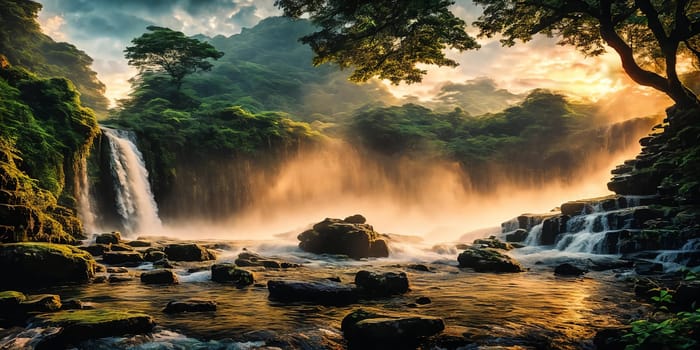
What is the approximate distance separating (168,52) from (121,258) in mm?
37123

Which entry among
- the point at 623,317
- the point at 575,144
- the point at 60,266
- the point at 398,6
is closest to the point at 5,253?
the point at 60,266

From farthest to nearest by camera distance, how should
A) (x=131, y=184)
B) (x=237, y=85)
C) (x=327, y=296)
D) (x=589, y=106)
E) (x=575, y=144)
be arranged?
(x=237, y=85)
(x=589, y=106)
(x=575, y=144)
(x=131, y=184)
(x=327, y=296)

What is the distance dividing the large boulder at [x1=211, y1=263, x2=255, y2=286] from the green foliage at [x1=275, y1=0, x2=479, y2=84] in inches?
287

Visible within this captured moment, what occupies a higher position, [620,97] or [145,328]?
[620,97]

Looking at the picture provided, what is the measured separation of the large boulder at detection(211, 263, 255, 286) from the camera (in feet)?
41.0

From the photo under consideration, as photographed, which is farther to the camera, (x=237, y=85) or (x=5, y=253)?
(x=237, y=85)

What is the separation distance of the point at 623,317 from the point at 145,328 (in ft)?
28.1

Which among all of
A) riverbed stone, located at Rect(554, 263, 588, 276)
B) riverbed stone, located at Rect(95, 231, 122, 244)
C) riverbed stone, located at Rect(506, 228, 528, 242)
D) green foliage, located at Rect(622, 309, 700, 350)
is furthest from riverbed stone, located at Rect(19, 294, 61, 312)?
riverbed stone, located at Rect(506, 228, 528, 242)

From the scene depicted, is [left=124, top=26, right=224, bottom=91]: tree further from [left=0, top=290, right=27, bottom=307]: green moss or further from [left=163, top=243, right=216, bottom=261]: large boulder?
[left=0, top=290, right=27, bottom=307]: green moss

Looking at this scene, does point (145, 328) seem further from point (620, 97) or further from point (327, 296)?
point (620, 97)

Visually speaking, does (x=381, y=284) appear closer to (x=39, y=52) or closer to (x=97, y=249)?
(x=97, y=249)

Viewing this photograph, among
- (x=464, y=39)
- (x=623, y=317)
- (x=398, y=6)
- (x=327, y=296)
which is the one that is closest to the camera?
(x=623, y=317)

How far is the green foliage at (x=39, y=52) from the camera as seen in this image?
4228 cm

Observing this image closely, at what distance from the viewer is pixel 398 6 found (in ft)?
40.8
